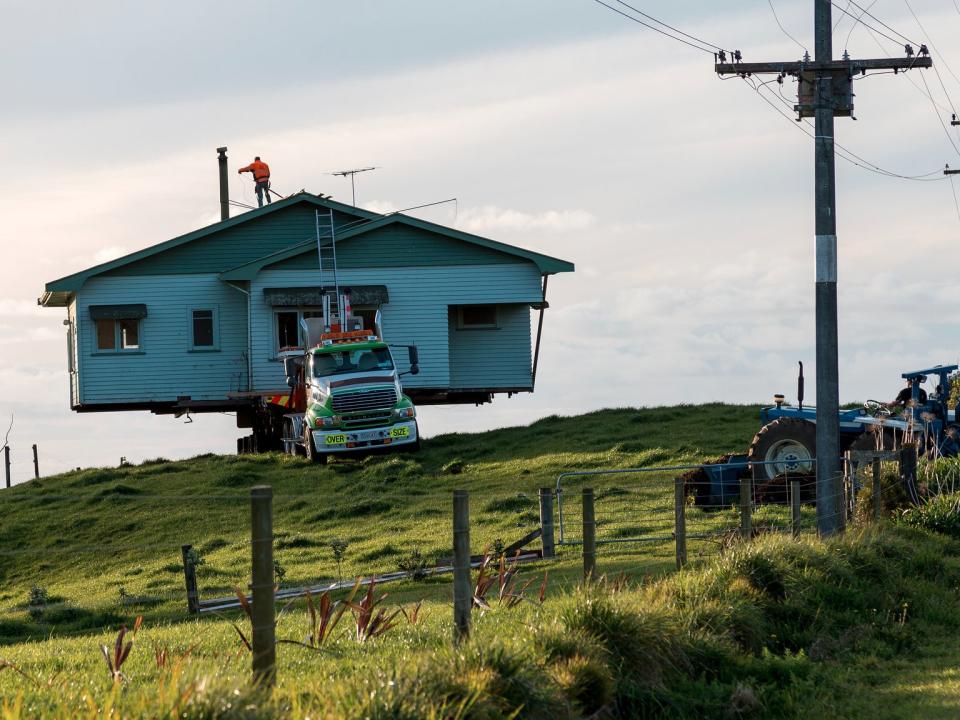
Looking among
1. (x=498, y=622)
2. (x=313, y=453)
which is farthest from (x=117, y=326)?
(x=498, y=622)

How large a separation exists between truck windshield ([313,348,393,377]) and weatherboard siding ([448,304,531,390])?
870 centimetres

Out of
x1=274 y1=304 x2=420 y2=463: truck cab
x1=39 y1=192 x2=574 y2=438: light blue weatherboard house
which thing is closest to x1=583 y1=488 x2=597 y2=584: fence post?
x1=274 y1=304 x2=420 y2=463: truck cab

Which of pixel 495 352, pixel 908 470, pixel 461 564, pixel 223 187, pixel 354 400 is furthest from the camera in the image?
pixel 223 187

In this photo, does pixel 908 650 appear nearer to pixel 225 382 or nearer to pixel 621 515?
pixel 621 515

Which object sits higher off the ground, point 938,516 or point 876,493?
point 876,493

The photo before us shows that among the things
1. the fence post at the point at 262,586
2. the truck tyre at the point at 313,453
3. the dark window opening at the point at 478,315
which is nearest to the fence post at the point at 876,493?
the fence post at the point at 262,586

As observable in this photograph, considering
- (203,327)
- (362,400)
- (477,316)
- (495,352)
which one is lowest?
(362,400)

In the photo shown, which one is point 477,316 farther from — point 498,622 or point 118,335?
point 498,622

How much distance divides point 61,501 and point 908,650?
23968mm

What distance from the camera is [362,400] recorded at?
3198cm

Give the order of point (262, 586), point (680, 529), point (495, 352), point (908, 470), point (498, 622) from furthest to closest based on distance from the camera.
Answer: point (495, 352), point (908, 470), point (680, 529), point (498, 622), point (262, 586)

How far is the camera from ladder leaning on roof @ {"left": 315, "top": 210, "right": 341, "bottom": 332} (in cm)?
3797

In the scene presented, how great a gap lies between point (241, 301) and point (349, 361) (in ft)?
29.4

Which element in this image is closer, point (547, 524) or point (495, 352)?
point (547, 524)
